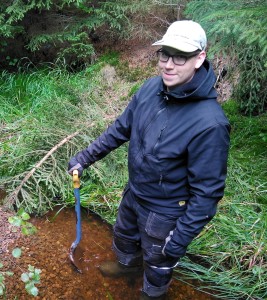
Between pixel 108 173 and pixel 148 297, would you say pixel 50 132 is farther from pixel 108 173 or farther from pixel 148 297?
pixel 148 297

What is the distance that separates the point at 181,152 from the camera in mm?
2135

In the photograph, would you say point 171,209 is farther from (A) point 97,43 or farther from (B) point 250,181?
(A) point 97,43

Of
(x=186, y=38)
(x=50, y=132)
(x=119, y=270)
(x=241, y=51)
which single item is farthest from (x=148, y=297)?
(x=241, y=51)

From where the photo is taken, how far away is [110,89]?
6145 millimetres

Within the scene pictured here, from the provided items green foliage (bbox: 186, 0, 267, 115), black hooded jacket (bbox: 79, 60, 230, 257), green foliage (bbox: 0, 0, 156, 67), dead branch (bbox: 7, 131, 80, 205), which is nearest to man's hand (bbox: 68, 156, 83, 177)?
black hooded jacket (bbox: 79, 60, 230, 257)

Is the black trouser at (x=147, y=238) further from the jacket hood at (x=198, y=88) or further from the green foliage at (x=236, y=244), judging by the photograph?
the jacket hood at (x=198, y=88)

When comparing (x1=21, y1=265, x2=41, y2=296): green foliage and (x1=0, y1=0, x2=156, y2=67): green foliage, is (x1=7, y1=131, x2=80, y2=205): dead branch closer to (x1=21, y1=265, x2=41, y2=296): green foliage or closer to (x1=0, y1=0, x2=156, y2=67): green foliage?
(x1=21, y1=265, x2=41, y2=296): green foliage

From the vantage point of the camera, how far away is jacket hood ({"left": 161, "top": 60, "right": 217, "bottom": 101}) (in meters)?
2.05

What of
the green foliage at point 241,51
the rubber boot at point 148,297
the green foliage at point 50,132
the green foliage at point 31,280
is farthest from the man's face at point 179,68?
the green foliage at point 50,132

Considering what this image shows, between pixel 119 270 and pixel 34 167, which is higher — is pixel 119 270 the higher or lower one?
the lower one

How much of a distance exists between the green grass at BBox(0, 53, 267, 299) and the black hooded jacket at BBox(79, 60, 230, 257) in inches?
46.6

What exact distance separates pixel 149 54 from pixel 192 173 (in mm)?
4848

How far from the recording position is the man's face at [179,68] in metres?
2.07

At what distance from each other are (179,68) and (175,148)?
46 centimetres
